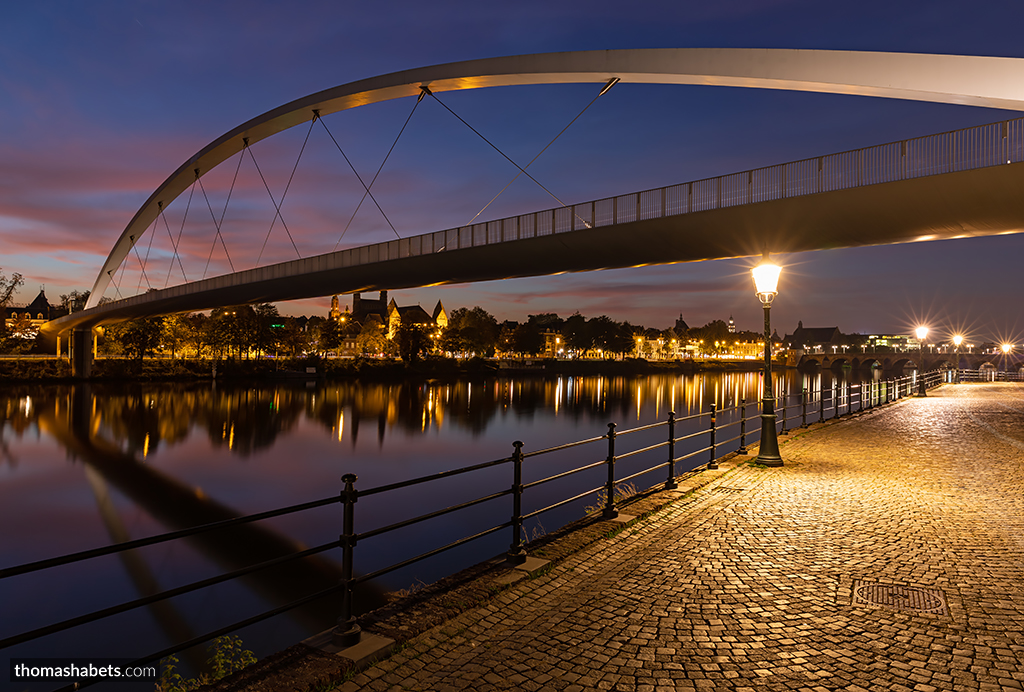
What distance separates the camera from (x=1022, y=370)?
2227 inches

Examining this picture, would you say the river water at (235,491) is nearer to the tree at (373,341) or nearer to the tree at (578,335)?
the tree at (373,341)

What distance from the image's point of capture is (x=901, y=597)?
5125 millimetres

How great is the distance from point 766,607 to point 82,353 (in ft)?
244

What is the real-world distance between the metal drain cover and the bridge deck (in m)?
0.02

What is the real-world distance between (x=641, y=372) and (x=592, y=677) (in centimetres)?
12199

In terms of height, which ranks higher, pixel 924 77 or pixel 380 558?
pixel 924 77

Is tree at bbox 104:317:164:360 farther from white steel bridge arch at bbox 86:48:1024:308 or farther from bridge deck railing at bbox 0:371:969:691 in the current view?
bridge deck railing at bbox 0:371:969:691

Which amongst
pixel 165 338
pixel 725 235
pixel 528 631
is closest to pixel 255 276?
pixel 725 235

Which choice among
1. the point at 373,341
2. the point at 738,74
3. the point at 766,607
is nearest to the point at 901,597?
the point at 766,607

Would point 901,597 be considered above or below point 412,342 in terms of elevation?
below

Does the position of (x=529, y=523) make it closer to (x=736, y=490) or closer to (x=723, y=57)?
(x=736, y=490)

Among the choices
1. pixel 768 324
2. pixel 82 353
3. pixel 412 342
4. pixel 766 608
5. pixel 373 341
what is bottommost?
pixel 766 608

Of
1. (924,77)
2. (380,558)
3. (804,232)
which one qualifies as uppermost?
(924,77)

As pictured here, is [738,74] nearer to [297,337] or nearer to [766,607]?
[766,607]
